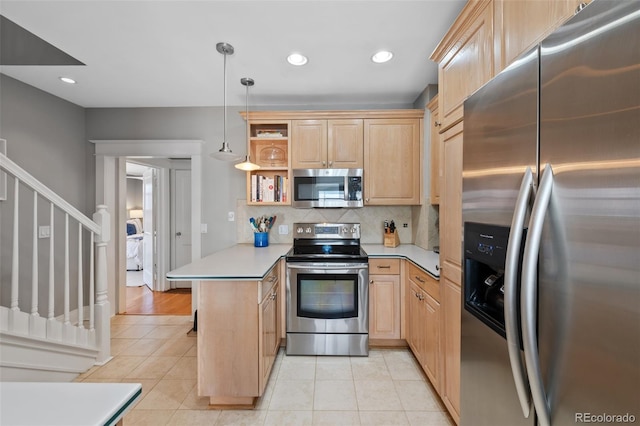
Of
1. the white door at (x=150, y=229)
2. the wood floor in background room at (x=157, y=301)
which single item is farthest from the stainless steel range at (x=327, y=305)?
the white door at (x=150, y=229)

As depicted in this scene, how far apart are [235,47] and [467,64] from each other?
1.63 m

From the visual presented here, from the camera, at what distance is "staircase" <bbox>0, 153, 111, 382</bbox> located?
191cm

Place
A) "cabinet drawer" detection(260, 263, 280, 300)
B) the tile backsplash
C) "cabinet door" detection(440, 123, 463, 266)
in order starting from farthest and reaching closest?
the tile backsplash < "cabinet drawer" detection(260, 263, 280, 300) < "cabinet door" detection(440, 123, 463, 266)

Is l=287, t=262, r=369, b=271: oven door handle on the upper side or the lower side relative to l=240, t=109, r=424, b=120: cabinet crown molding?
lower

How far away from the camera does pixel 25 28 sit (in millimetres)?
1906

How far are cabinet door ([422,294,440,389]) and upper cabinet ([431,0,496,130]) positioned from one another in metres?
1.19

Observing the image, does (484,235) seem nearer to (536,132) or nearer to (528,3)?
(536,132)

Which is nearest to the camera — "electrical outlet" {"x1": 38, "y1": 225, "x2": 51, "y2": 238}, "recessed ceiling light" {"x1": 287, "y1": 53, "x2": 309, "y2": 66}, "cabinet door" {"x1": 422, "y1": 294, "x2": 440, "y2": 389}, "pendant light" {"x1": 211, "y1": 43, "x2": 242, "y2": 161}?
"cabinet door" {"x1": 422, "y1": 294, "x2": 440, "y2": 389}

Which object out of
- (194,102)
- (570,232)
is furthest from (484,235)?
(194,102)

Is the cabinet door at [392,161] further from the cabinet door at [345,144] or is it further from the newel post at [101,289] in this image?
the newel post at [101,289]

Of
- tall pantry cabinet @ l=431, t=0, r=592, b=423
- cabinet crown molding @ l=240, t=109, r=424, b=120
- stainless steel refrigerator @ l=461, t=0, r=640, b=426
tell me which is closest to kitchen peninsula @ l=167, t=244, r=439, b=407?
tall pantry cabinet @ l=431, t=0, r=592, b=423

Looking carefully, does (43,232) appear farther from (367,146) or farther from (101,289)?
(367,146)

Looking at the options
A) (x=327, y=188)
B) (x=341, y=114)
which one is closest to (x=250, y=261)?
(x=327, y=188)

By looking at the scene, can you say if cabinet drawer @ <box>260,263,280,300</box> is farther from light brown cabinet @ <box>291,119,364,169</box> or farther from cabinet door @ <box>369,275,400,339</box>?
light brown cabinet @ <box>291,119,364,169</box>
